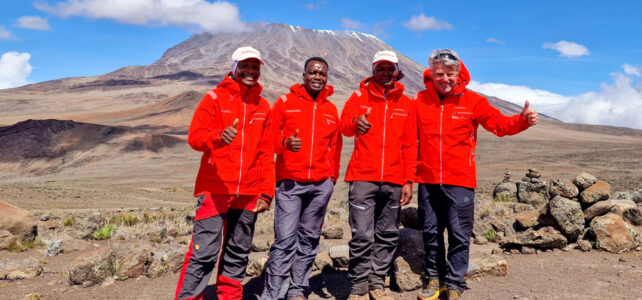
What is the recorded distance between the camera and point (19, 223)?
20.3ft

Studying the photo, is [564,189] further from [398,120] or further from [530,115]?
[398,120]

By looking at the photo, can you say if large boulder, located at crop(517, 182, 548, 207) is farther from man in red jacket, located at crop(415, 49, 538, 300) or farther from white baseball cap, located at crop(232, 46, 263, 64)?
white baseball cap, located at crop(232, 46, 263, 64)

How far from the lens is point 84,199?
14.9m

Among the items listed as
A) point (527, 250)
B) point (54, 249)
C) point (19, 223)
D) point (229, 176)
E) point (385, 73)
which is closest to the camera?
point (229, 176)

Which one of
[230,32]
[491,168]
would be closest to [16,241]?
[491,168]

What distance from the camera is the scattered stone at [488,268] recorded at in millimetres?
3945

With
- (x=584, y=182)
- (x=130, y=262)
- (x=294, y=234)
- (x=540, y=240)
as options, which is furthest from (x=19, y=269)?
(x=584, y=182)

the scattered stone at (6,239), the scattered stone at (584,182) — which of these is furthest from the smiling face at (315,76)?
the scattered stone at (6,239)

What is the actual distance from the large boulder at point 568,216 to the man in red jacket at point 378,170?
7.74ft

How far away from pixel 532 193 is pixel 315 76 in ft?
24.1

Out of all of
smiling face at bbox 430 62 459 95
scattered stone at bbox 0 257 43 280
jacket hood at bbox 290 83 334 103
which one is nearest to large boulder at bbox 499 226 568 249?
smiling face at bbox 430 62 459 95

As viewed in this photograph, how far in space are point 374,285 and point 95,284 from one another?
8.48 ft

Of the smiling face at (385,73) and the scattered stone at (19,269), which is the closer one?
the smiling face at (385,73)

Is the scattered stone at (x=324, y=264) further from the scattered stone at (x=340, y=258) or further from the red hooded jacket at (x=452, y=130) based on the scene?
the red hooded jacket at (x=452, y=130)
